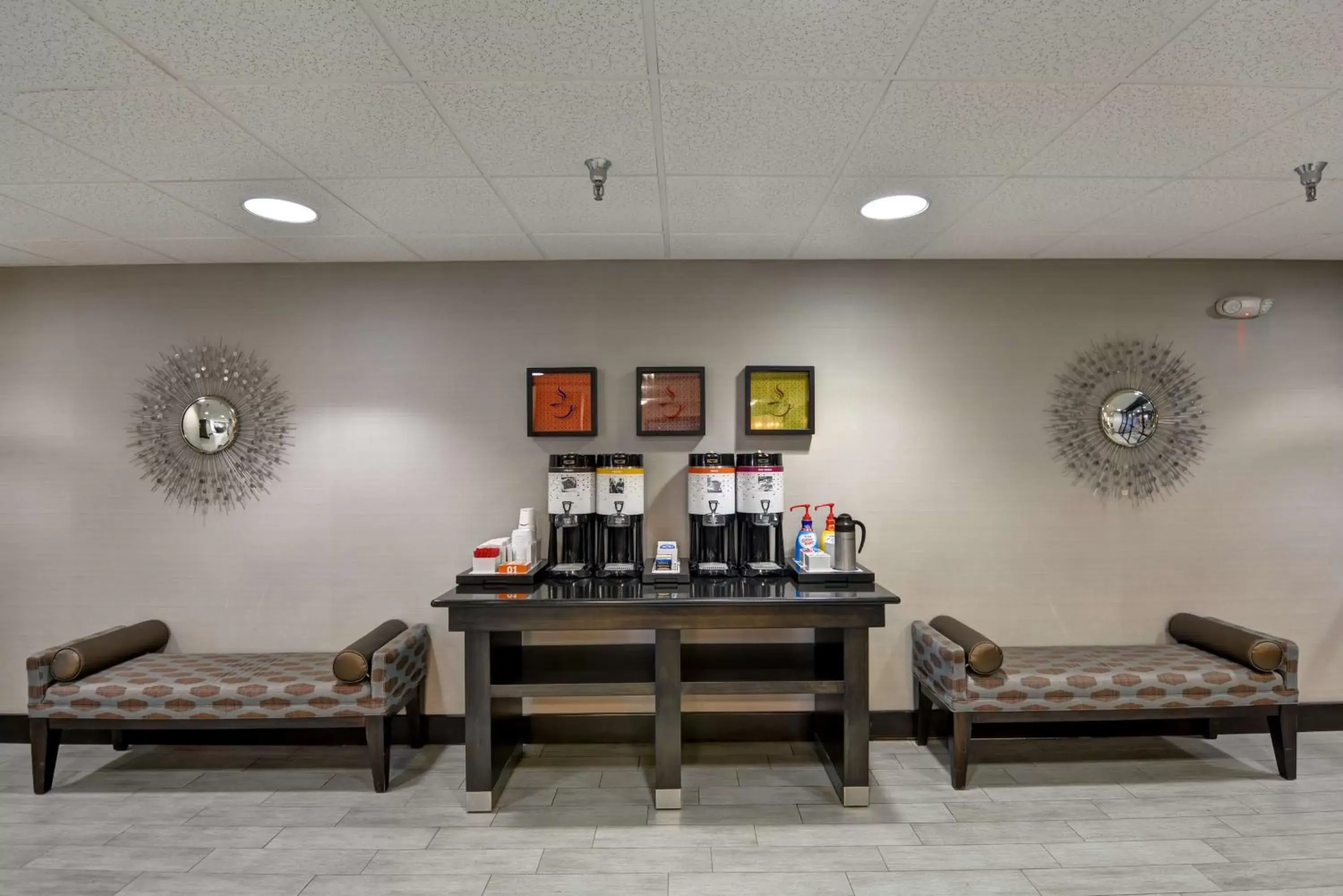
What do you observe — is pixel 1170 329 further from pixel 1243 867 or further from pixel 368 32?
pixel 368 32

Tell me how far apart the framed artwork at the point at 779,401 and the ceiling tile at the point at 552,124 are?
1.40m

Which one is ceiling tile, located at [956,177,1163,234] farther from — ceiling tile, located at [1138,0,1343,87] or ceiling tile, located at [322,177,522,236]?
ceiling tile, located at [322,177,522,236]

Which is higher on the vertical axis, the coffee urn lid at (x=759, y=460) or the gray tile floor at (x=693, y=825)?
the coffee urn lid at (x=759, y=460)

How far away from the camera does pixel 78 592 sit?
354 centimetres

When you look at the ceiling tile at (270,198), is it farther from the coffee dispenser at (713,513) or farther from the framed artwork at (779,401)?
the framed artwork at (779,401)

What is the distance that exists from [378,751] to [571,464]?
1.46 m

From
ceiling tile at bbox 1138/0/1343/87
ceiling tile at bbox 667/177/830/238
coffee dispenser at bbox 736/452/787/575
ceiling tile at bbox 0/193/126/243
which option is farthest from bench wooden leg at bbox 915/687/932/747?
ceiling tile at bbox 0/193/126/243

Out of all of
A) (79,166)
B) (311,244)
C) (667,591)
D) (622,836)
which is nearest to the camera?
(79,166)

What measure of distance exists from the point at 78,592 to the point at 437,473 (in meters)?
1.91

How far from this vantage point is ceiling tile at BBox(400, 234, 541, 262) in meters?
3.12

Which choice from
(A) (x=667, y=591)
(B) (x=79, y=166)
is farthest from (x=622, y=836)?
(B) (x=79, y=166)

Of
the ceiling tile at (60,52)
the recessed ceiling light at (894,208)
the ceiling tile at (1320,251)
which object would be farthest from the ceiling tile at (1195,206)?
the ceiling tile at (60,52)

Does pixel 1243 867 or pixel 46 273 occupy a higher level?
pixel 46 273

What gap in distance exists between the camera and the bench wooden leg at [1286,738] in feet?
9.82
